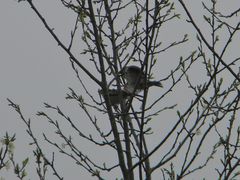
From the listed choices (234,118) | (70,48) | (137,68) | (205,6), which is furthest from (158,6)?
(137,68)

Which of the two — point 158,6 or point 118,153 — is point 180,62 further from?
point 118,153

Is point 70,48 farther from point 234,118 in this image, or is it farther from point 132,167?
point 234,118

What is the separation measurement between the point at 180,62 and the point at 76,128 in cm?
113

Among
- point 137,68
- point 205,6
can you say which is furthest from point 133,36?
point 205,6

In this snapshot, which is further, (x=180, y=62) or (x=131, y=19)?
(x=131, y=19)

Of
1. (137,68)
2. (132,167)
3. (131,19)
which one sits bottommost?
(132,167)

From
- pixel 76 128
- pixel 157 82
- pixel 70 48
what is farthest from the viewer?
pixel 157 82

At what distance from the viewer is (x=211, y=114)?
4871mm

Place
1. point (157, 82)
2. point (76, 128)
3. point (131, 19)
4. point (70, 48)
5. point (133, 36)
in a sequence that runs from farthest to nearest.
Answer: point (131, 19), point (133, 36), point (157, 82), point (76, 128), point (70, 48)

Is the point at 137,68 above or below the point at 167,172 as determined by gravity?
above

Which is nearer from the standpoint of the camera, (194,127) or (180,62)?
(194,127)

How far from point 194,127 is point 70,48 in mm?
1202

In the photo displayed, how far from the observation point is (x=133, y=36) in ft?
20.1

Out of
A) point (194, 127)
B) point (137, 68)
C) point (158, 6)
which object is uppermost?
point (137, 68)
